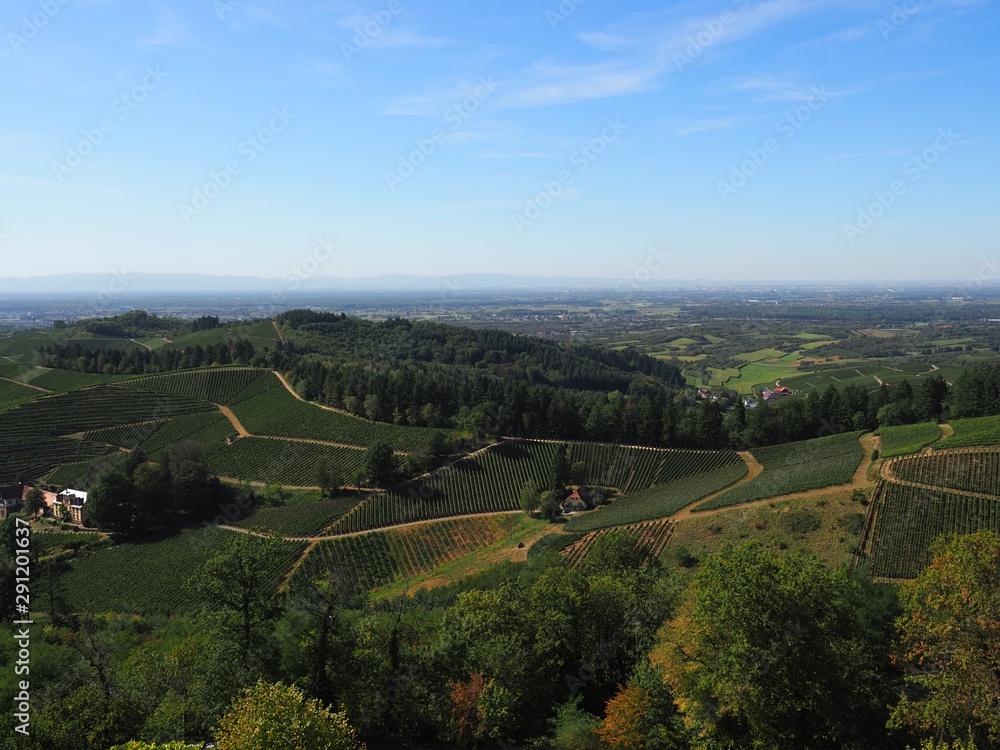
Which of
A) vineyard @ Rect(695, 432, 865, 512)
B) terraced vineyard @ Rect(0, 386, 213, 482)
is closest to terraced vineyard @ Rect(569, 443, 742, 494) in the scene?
vineyard @ Rect(695, 432, 865, 512)

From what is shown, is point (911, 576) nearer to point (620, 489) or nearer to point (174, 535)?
point (620, 489)

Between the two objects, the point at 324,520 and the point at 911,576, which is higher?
the point at 911,576

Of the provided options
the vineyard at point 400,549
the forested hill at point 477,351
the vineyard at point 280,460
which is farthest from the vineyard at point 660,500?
the forested hill at point 477,351

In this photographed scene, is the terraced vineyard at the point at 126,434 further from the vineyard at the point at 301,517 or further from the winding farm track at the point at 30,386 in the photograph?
the vineyard at the point at 301,517

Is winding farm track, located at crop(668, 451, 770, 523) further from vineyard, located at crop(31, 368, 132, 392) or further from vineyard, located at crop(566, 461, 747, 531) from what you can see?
vineyard, located at crop(31, 368, 132, 392)

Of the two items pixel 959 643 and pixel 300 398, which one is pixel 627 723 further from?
pixel 300 398

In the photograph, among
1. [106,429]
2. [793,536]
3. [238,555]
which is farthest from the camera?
[106,429]

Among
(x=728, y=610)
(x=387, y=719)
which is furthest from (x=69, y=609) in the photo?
(x=728, y=610)
